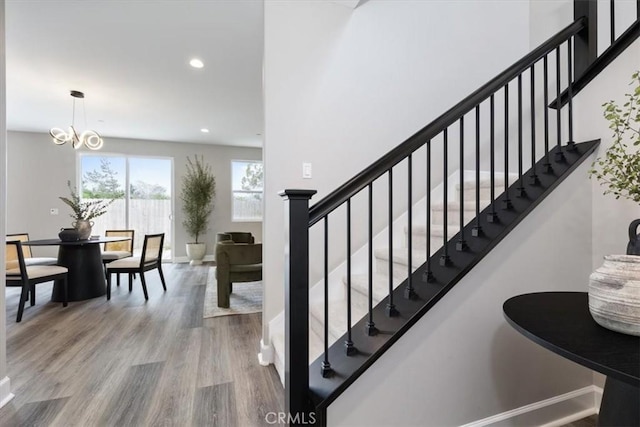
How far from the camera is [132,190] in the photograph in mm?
6391

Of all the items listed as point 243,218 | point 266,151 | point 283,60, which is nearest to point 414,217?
point 266,151

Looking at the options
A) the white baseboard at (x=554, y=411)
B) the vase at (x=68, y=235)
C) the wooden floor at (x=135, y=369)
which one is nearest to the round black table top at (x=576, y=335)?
the white baseboard at (x=554, y=411)

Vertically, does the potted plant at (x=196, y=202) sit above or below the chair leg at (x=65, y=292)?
above

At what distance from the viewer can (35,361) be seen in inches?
82.9

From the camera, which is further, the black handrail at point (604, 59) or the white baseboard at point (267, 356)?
the white baseboard at point (267, 356)

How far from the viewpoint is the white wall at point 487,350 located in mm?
1219

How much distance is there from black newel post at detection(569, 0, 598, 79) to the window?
20.6 feet

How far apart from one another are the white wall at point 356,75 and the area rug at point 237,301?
1.28 m

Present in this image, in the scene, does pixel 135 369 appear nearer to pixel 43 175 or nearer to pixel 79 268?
pixel 79 268

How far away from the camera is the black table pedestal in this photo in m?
3.54

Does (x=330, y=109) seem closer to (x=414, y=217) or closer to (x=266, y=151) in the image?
(x=266, y=151)

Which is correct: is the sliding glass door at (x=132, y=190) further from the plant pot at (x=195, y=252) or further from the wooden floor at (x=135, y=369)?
the wooden floor at (x=135, y=369)

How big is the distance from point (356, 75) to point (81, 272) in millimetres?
3927

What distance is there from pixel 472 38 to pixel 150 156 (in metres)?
6.43
